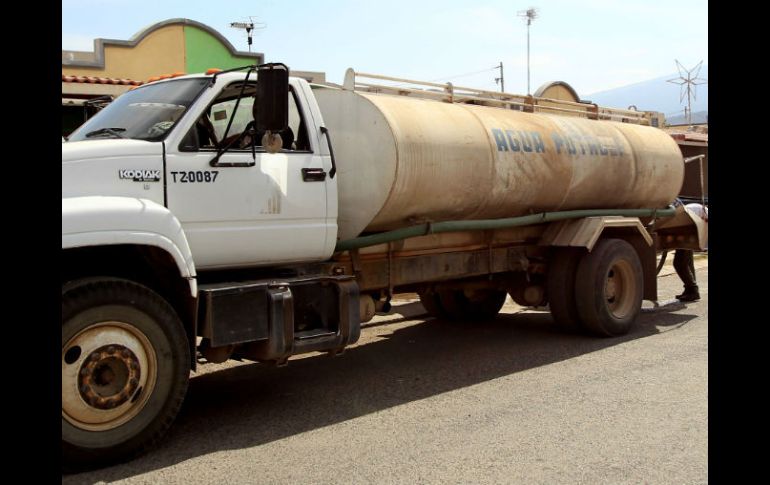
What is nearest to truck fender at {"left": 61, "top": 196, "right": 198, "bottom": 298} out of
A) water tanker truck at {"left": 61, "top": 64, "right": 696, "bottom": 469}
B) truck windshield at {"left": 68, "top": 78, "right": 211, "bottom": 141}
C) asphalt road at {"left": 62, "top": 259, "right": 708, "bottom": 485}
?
water tanker truck at {"left": 61, "top": 64, "right": 696, "bottom": 469}

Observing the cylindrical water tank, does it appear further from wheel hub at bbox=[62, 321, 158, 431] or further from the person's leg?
wheel hub at bbox=[62, 321, 158, 431]

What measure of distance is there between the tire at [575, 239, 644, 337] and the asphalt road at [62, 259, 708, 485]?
8.6 inches

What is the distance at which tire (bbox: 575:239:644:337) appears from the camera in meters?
8.62

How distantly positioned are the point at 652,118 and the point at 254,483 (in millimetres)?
8305

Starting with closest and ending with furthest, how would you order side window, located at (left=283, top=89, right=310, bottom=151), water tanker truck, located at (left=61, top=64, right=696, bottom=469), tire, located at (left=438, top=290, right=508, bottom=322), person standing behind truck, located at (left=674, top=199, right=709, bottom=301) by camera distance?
water tanker truck, located at (left=61, top=64, right=696, bottom=469) → side window, located at (left=283, top=89, right=310, bottom=151) → tire, located at (left=438, top=290, right=508, bottom=322) → person standing behind truck, located at (left=674, top=199, right=709, bottom=301)

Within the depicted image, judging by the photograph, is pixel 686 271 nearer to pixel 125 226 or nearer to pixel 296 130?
pixel 296 130

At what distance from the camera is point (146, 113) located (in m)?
5.60

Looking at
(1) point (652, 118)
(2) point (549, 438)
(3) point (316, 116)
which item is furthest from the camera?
(1) point (652, 118)
